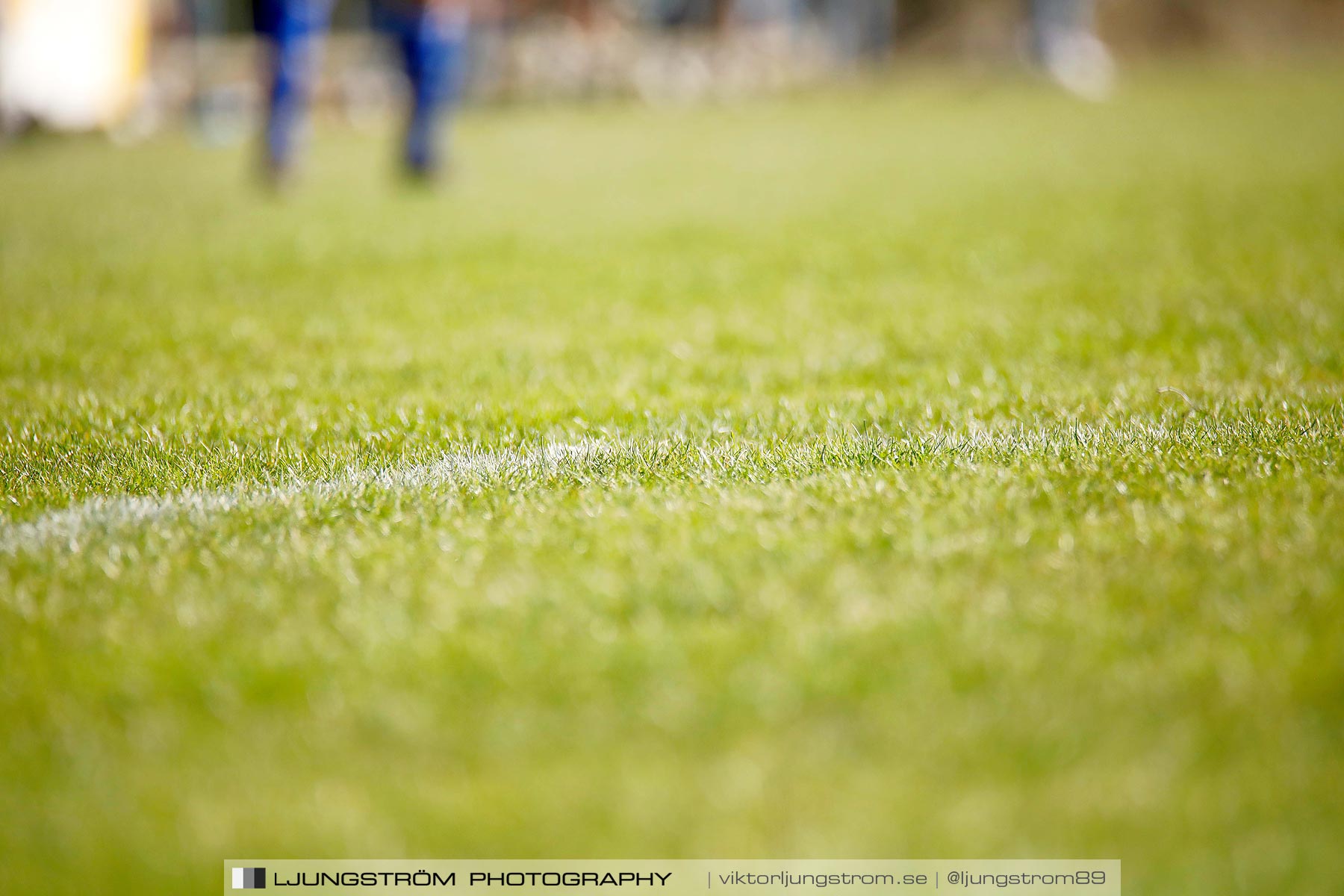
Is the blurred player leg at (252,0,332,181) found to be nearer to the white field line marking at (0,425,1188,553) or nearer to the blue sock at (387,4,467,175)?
the blue sock at (387,4,467,175)

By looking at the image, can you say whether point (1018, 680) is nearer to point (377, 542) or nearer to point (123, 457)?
point (377, 542)

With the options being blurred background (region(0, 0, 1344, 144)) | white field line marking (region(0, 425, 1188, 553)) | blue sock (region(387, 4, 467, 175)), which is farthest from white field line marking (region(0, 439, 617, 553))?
blurred background (region(0, 0, 1344, 144))

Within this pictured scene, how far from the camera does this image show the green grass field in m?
1.72

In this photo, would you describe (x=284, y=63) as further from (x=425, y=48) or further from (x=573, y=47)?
(x=573, y=47)

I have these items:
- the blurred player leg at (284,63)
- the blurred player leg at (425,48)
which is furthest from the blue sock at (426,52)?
the blurred player leg at (284,63)

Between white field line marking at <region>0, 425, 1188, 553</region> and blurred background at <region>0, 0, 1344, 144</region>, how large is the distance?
48.4 feet

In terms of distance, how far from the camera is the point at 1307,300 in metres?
5.04

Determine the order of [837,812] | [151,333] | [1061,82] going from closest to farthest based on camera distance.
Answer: [837,812] < [151,333] < [1061,82]

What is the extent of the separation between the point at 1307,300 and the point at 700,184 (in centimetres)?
605

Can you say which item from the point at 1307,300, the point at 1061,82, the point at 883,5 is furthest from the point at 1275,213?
the point at 883,5

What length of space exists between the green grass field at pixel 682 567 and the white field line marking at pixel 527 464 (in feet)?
0.06

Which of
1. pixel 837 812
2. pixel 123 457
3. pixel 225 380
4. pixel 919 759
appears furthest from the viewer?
pixel 225 380

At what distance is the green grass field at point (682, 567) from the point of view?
1.72 meters

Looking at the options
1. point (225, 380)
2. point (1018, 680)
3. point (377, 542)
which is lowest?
point (1018, 680)
